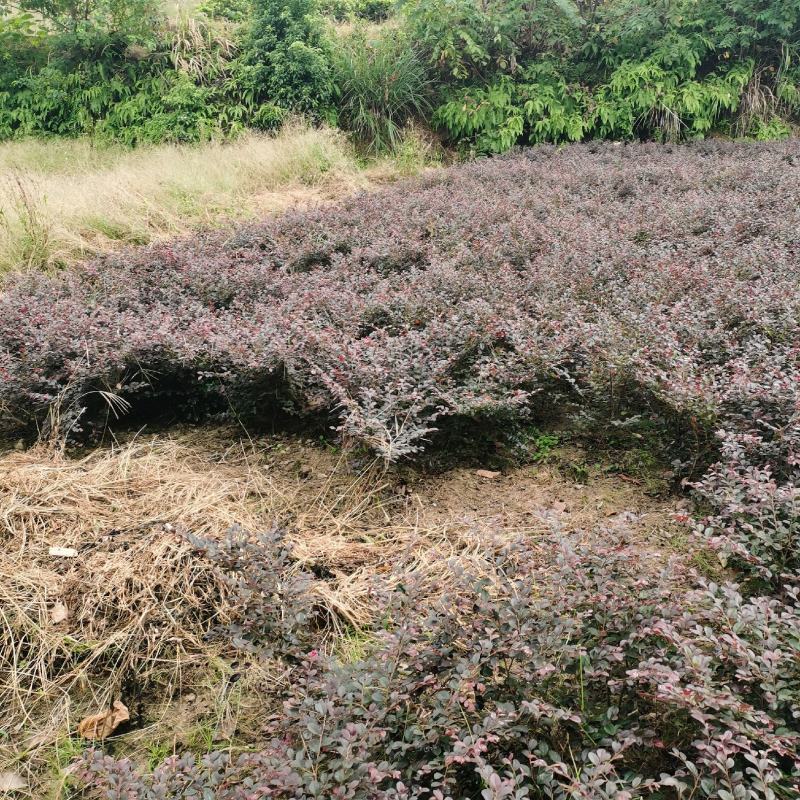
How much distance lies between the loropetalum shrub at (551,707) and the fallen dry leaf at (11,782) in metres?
0.39

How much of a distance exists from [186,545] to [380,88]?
31.3ft

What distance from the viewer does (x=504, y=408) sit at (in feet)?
9.18

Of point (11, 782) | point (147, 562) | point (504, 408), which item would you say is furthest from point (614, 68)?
point (11, 782)

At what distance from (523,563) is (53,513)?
185 cm

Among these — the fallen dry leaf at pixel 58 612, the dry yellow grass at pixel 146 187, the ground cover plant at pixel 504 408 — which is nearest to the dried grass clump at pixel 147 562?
the fallen dry leaf at pixel 58 612

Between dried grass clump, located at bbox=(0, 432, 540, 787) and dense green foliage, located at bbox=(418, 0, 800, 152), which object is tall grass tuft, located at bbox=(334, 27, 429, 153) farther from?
dried grass clump, located at bbox=(0, 432, 540, 787)

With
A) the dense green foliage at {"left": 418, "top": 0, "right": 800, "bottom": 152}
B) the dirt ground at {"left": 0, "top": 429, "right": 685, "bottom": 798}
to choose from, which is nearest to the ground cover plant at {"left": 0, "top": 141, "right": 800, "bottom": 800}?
the dirt ground at {"left": 0, "top": 429, "right": 685, "bottom": 798}

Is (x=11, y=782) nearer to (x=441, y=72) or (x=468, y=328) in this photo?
(x=468, y=328)

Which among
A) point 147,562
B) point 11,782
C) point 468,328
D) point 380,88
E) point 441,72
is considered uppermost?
point 441,72

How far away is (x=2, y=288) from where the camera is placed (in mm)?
4809

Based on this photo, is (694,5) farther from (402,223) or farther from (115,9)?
(115,9)

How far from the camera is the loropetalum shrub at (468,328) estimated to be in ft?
8.22

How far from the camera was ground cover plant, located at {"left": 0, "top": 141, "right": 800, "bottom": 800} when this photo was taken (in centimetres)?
147

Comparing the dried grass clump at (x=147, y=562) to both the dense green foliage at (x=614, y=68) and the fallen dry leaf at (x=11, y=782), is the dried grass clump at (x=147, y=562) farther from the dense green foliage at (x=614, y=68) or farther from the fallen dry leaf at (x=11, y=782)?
the dense green foliage at (x=614, y=68)
